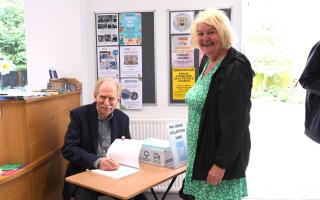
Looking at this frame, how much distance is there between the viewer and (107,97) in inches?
84.8

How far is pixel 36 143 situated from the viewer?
2.13 meters

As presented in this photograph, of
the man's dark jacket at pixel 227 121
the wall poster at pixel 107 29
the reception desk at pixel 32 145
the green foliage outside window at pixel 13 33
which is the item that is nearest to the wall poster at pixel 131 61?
the wall poster at pixel 107 29

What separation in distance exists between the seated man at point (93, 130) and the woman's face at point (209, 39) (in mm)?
809

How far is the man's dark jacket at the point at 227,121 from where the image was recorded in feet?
4.69

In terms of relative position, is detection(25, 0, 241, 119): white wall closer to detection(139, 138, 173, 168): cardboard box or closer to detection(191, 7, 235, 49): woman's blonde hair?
detection(139, 138, 173, 168): cardboard box

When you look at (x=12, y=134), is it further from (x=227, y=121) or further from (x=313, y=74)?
(x=313, y=74)

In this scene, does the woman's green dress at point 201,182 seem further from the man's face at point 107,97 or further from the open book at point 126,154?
the man's face at point 107,97

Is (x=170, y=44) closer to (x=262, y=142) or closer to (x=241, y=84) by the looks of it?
(x=262, y=142)

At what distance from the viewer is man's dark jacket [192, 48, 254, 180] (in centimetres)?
143

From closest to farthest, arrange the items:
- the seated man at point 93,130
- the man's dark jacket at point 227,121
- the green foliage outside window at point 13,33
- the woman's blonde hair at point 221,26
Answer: the man's dark jacket at point 227,121, the woman's blonde hair at point 221,26, the seated man at point 93,130, the green foliage outside window at point 13,33

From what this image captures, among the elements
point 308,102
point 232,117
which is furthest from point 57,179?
point 308,102

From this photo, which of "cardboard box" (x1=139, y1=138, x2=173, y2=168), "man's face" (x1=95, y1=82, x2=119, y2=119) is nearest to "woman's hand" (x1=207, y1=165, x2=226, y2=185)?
"cardboard box" (x1=139, y1=138, x2=173, y2=168)

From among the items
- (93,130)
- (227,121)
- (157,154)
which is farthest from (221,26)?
(93,130)

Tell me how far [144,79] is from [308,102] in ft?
5.53
